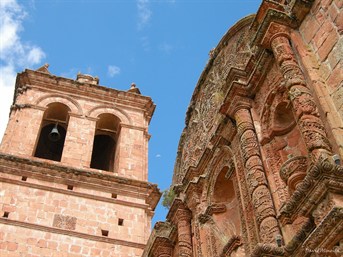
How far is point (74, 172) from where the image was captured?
656 inches

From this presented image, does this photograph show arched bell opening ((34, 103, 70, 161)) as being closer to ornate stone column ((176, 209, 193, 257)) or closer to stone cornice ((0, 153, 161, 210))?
stone cornice ((0, 153, 161, 210))

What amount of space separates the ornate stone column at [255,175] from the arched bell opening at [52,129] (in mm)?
12278

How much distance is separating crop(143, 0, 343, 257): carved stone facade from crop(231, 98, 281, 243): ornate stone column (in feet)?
0.05

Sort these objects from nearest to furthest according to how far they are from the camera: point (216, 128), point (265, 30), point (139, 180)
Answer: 1. point (265, 30)
2. point (216, 128)
3. point (139, 180)

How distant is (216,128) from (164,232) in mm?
2664

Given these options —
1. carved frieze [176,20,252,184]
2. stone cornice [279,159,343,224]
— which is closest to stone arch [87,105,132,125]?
carved frieze [176,20,252,184]

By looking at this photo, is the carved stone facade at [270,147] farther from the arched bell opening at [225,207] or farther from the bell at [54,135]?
the bell at [54,135]

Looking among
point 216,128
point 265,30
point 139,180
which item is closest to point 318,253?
point 265,30

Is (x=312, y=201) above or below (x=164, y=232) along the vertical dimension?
below

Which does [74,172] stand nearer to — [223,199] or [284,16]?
[223,199]

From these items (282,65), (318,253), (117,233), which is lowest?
(318,253)

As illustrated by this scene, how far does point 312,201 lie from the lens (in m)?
5.23

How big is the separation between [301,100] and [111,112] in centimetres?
1427

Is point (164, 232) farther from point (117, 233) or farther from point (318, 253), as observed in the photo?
point (318, 253)
